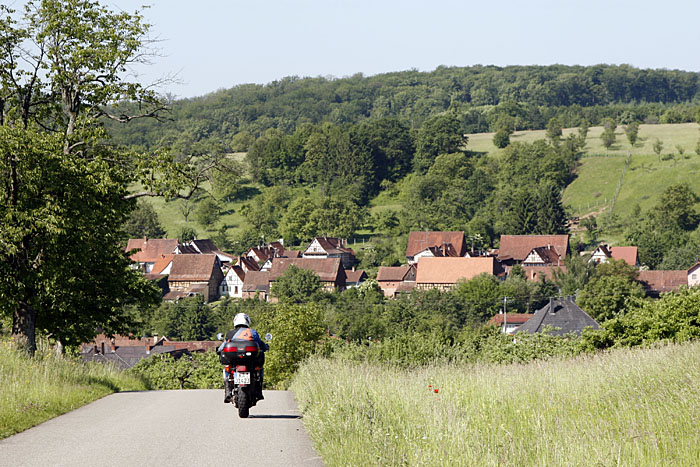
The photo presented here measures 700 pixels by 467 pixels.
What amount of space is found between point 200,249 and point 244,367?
123m

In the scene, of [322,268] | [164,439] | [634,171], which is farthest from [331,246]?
[164,439]

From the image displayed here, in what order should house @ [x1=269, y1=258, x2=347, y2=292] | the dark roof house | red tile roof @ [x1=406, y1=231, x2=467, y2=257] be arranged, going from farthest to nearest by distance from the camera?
red tile roof @ [x1=406, y1=231, x2=467, y2=257]
the dark roof house
house @ [x1=269, y1=258, x2=347, y2=292]

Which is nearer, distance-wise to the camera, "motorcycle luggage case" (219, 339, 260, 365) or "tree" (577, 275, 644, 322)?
"motorcycle luggage case" (219, 339, 260, 365)

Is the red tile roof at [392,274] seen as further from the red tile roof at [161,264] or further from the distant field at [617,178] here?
the distant field at [617,178]

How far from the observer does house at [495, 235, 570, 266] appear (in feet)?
380

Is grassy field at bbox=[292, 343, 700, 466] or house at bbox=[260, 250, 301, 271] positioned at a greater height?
grassy field at bbox=[292, 343, 700, 466]

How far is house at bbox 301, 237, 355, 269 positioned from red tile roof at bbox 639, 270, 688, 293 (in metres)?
40.5

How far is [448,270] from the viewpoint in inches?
4213

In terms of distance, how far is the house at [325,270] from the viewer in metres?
107

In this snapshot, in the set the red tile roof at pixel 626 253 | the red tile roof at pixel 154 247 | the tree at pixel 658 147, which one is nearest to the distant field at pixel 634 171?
the tree at pixel 658 147

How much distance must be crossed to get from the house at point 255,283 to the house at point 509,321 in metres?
36.2

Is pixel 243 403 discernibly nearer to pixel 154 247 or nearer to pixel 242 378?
pixel 242 378

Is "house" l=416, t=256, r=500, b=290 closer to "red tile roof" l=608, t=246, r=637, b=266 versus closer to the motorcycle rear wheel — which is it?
"red tile roof" l=608, t=246, r=637, b=266

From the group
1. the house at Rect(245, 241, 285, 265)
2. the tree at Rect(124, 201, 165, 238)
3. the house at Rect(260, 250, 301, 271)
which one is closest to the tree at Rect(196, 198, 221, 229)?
the tree at Rect(124, 201, 165, 238)
